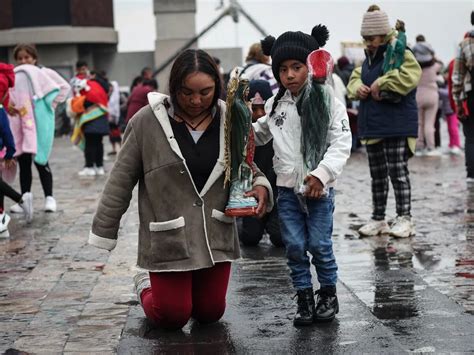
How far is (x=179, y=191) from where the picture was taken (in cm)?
583

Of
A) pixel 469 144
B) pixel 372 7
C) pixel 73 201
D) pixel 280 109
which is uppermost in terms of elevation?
pixel 372 7

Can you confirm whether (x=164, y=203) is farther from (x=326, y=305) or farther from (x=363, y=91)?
(x=363, y=91)

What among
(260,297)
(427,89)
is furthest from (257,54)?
(427,89)

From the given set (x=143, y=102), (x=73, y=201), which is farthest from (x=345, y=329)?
(x=143, y=102)

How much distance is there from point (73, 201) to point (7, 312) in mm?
6398

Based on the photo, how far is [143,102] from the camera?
17594mm

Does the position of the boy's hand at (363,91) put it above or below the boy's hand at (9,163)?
above

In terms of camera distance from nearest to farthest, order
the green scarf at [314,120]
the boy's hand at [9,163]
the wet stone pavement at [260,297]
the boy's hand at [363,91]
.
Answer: the wet stone pavement at [260,297]
the green scarf at [314,120]
the boy's hand at [363,91]
the boy's hand at [9,163]

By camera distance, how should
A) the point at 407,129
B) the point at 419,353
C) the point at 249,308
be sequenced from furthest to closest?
the point at 407,129, the point at 249,308, the point at 419,353

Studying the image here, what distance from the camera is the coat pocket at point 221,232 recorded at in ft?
19.3

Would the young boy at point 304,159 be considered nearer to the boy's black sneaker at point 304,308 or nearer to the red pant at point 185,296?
the boy's black sneaker at point 304,308

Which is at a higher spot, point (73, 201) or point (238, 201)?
point (238, 201)

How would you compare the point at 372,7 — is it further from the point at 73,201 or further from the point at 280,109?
the point at 73,201

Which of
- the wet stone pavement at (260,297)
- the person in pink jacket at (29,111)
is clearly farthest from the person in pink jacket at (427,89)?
the person in pink jacket at (29,111)
